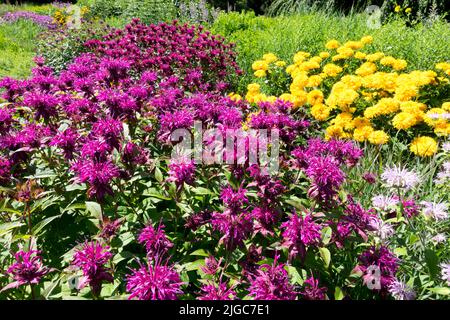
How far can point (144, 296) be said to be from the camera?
1.33 meters

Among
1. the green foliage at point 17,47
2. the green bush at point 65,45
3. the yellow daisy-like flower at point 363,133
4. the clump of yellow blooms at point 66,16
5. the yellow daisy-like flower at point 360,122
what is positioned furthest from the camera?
the clump of yellow blooms at point 66,16

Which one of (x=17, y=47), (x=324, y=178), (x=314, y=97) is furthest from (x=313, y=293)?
(x=17, y=47)

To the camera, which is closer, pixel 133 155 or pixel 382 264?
pixel 382 264

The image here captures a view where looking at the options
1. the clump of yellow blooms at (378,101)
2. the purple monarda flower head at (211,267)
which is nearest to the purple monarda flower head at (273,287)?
the purple monarda flower head at (211,267)

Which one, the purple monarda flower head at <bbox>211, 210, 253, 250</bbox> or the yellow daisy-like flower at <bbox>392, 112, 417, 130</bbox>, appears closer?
the purple monarda flower head at <bbox>211, 210, 253, 250</bbox>

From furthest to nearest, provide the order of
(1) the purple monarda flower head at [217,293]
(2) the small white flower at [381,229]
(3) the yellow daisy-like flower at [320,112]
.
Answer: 1. (3) the yellow daisy-like flower at [320,112]
2. (2) the small white flower at [381,229]
3. (1) the purple monarda flower head at [217,293]

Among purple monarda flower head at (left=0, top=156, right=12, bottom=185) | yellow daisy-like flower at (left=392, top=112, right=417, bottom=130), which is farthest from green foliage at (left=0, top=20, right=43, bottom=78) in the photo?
yellow daisy-like flower at (left=392, top=112, right=417, bottom=130)

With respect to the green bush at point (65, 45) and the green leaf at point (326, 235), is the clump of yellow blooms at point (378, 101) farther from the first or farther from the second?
the green bush at point (65, 45)

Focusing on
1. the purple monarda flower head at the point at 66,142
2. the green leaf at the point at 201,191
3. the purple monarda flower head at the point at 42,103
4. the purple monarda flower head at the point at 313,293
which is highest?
the purple monarda flower head at the point at 42,103

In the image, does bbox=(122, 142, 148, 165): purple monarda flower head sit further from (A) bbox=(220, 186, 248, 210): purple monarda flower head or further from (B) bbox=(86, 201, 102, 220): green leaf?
(A) bbox=(220, 186, 248, 210): purple monarda flower head

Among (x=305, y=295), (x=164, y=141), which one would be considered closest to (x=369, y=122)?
(x=164, y=141)

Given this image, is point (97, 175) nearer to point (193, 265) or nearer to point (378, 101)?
point (193, 265)

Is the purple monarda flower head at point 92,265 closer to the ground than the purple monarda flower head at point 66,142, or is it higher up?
closer to the ground

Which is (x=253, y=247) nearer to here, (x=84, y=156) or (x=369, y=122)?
(x=84, y=156)
